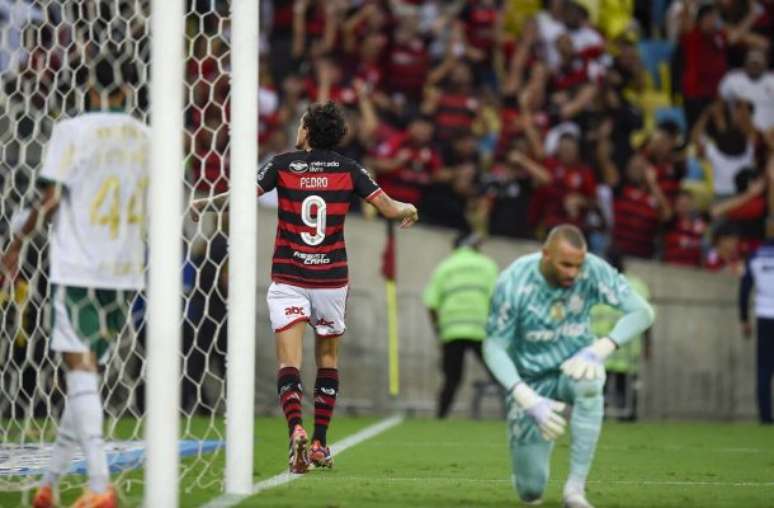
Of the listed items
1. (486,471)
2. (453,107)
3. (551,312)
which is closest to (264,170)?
(486,471)

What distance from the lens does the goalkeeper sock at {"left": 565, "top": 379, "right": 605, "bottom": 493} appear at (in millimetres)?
7113

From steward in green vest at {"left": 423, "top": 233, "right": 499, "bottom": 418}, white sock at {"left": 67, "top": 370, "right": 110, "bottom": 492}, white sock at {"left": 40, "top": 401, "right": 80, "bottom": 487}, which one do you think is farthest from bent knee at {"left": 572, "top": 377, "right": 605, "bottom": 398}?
steward in green vest at {"left": 423, "top": 233, "right": 499, "bottom": 418}

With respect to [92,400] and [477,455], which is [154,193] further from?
[477,455]

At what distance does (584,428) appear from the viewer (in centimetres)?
713

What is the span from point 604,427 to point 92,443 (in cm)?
952

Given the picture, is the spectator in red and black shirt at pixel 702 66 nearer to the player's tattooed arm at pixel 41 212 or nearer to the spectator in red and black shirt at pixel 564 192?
the spectator in red and black shirt at pixel 564 192

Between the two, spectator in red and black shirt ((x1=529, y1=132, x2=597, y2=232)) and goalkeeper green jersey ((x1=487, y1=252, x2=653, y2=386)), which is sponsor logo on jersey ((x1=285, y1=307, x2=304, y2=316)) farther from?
spectator in red and black shirt ((x1=529, y1=132, x2=597, y2=232))

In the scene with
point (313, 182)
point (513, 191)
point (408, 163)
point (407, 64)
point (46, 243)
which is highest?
point (407, 64)

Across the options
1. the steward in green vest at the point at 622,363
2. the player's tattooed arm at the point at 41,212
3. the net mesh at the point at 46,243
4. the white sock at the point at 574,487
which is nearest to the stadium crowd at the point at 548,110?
the steward in green vest at the point at 622,363

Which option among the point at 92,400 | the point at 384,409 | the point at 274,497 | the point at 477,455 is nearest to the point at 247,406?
the point at 274,497

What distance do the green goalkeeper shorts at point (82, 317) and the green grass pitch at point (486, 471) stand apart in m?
0.92

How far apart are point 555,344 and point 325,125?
2.49 metres

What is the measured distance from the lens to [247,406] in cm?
754

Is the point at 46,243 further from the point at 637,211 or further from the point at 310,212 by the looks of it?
the point at 637,211
